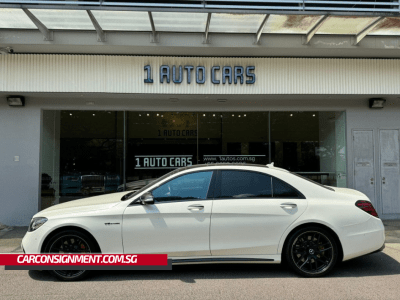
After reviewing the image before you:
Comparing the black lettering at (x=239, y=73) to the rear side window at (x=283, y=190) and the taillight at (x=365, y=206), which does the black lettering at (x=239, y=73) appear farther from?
the taillight at (x=365, y=206)

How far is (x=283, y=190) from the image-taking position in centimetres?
518

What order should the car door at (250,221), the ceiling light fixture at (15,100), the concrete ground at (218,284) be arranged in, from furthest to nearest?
1. the ceiling light fixture at (15,100)
2. the car door at (250,221)
3. the concrete ground at (218,284)

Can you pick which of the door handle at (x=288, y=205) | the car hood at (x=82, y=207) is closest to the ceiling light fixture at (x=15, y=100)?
the car hood at (x=82, y=207)

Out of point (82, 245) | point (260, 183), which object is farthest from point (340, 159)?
point (82, 245)

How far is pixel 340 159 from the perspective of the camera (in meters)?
10.3

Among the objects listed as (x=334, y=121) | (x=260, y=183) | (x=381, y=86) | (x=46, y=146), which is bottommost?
(x=260, y=183)

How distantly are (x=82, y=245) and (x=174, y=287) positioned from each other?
4.53ft

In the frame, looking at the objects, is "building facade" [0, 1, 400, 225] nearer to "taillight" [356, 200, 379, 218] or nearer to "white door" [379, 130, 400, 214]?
"white door" [379, 130, 400, 214]

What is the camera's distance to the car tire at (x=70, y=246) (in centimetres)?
484

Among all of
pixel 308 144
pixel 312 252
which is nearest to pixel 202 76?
pixel 308 144

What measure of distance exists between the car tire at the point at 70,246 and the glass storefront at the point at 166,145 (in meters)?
4.85

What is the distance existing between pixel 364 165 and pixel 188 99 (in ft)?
17.2

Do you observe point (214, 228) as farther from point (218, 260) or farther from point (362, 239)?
point (362, 239)

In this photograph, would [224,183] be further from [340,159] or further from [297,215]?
[340,159]
